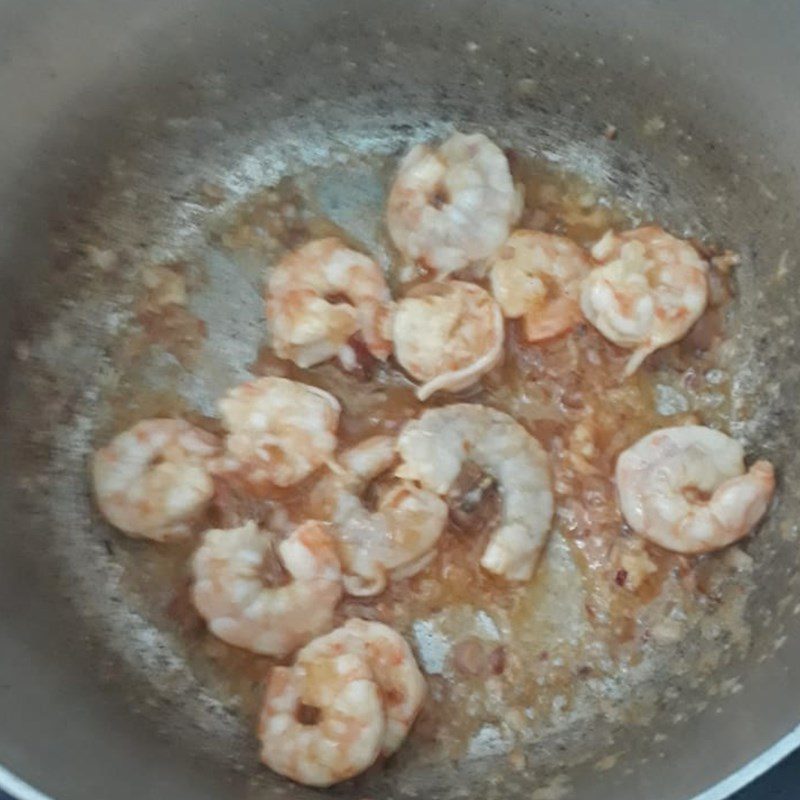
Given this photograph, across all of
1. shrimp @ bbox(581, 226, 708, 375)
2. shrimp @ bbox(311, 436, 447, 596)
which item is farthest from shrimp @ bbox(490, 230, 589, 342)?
shrimp @ bbox(311, 436, 447, 596)

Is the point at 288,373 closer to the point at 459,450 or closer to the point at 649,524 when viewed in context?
the point at 459,450

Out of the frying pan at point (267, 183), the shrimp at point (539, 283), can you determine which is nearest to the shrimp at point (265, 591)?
the frying pan at point (267, 183)

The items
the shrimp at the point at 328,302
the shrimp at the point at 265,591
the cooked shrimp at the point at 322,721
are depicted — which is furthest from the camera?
the shrimp at the point at 328,302

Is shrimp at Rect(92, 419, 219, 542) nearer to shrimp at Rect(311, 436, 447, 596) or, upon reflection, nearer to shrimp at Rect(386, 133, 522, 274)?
shrimp at Rect(311, 436, 447, 596)

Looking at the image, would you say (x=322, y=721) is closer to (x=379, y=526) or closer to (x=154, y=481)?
(x=379, y=526)

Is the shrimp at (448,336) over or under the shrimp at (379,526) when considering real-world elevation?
over

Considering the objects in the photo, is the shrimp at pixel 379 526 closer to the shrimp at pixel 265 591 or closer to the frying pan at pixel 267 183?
the shrimp at pixel 265 591

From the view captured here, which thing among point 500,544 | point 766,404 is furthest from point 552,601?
point 766,404

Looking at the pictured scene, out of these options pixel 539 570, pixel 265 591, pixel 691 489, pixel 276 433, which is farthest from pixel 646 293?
pixel 265 591
